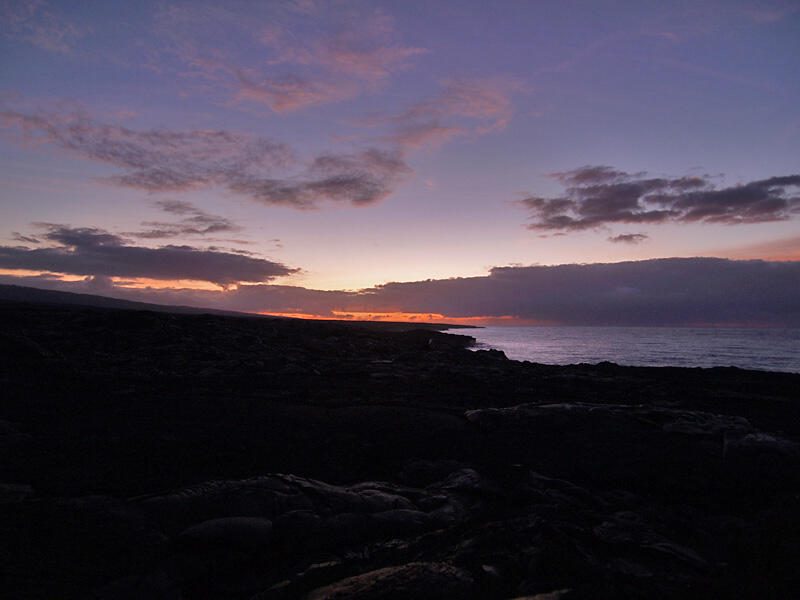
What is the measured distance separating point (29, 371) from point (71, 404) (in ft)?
12.6

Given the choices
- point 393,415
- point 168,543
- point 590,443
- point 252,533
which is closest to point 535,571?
point 252,533

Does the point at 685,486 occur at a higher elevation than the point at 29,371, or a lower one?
lower

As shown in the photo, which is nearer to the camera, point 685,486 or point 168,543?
point 168,543

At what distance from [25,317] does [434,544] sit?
104 ft

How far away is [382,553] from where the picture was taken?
3.57 m

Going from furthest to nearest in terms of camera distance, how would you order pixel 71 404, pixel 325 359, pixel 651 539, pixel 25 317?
1. pixel 25 317
2. pixel 325 359
3. pixel 71 404
4. pixel 651 539

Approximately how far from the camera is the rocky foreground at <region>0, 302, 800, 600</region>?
3.09 meters

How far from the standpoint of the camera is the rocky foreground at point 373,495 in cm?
309

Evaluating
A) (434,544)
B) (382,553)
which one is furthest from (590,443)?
(382,553)

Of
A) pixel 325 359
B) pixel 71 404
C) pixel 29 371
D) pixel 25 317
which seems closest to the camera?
pixel 71 404

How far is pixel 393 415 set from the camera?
834 centimetres

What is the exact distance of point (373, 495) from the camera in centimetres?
457

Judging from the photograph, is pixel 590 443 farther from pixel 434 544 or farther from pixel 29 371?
pixel 29 371

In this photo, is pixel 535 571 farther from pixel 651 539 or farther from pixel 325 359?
pixel 325 359
